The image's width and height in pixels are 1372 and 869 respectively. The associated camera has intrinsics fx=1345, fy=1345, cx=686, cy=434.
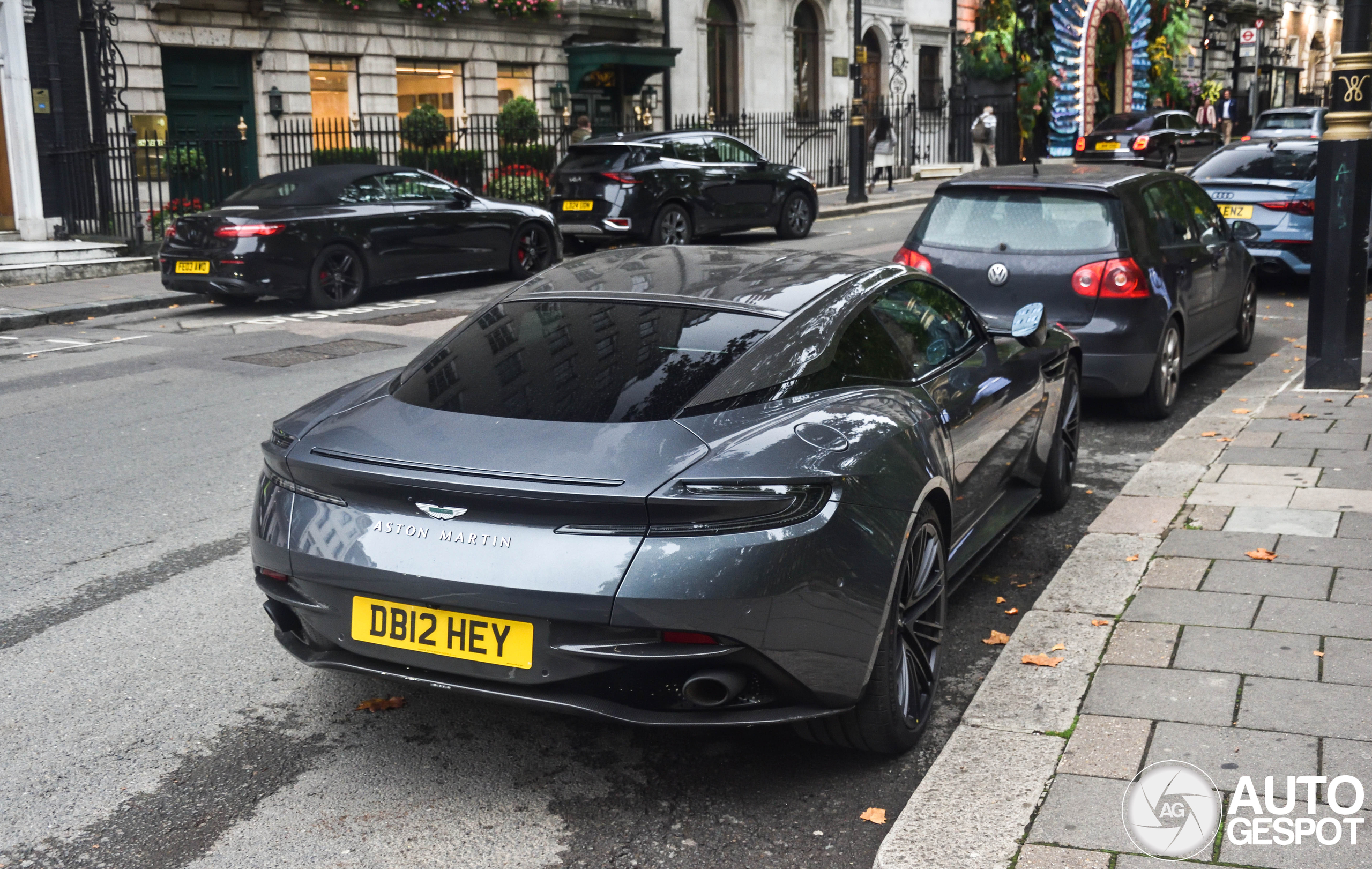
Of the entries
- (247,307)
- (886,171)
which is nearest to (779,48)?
(886,171)

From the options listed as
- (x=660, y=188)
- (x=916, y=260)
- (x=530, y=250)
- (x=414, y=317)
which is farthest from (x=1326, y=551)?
(x=660, y=188)

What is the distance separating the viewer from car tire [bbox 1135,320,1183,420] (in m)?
8.08

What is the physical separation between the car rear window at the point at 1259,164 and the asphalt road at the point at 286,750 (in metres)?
8.36

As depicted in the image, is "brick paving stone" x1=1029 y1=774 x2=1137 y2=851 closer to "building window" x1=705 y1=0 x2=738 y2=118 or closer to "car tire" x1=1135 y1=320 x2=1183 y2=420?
"car tire" x1=1135 y1=320 x2=1183 y2=420

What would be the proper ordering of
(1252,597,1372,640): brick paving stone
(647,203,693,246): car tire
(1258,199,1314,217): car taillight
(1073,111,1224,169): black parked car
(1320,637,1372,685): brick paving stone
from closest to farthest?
(1320,637,1372,685): brick paving stone
(1252,597,1372,640): brick paving stone
(1258,199,1314,217): car taillight
(647,203,693,246): car tire
(1073,111,1224,169): black parked car

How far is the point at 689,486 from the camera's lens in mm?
3289

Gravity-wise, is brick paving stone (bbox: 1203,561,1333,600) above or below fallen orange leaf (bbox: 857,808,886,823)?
above

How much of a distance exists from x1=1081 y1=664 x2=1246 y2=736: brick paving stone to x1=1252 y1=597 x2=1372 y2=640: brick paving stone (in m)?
0.49

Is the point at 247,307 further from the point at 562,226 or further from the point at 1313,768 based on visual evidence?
the point at 1313,768

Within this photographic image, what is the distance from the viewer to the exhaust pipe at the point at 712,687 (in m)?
3.28

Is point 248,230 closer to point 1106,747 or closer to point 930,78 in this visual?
point 1106,747

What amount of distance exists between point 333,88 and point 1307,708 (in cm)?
2297

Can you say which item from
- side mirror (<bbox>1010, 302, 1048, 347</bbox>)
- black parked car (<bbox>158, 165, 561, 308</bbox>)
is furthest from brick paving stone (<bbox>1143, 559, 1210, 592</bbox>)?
black parked car (<bbox>158, 165, 561, 308</bbox>)

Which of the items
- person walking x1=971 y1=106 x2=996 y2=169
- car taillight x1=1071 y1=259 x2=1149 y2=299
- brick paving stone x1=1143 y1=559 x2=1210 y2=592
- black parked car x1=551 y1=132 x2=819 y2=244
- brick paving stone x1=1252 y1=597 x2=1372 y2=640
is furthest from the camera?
person walking x1=971 y1=106 x2=996 y2=169
